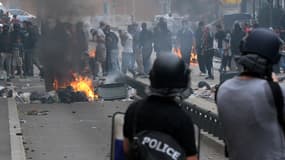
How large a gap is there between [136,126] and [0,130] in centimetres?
900

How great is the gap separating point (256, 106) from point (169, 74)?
55 cm

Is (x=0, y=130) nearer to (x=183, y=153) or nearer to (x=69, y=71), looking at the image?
(x=69, y=71)

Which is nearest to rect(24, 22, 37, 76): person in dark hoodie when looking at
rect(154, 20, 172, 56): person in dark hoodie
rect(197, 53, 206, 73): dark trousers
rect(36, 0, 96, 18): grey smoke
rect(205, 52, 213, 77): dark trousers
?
rect(36, 0, 96, 18): grey smoke

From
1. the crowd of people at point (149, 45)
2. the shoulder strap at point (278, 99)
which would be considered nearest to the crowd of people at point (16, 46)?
the crowd of people at point (149, 45)

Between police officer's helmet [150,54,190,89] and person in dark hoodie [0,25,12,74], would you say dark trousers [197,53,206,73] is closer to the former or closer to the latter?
person in dark hoodie [0,25,12,74]

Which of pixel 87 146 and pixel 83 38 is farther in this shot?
pixel 83 38

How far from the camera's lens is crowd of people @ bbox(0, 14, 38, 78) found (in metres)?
22.3

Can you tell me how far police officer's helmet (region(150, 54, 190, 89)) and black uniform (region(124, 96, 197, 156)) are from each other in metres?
0.08

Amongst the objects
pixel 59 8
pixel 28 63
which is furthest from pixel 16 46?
pixel 59 8

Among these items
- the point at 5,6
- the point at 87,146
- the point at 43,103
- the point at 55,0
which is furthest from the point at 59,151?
the point at 5,6

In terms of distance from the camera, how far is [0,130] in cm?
1259

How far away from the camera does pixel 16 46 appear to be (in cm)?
2244

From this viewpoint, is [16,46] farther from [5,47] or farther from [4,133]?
[4,133]

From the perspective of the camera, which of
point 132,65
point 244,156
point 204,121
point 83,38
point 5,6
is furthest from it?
point 5,6
